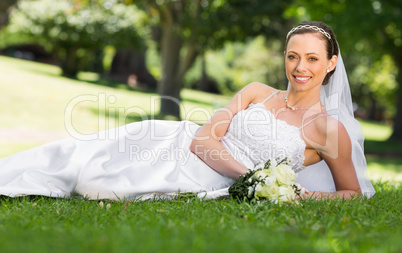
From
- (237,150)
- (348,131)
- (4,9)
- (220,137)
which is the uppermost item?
(4,9)

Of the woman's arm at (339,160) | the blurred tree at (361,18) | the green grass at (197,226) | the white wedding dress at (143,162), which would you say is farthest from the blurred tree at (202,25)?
the green grass at (197,226)

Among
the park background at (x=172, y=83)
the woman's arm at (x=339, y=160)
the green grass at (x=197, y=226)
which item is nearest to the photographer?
the green grass at (x=197, y=226)

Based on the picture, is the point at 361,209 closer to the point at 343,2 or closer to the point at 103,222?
the point at 103,222

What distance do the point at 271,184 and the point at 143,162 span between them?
1482 mm

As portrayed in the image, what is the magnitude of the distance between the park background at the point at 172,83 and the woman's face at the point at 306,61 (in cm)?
126

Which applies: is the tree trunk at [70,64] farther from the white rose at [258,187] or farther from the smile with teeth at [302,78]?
the white rose at [258,187]

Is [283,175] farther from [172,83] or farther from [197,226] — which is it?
[172,83]

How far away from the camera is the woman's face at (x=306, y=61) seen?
441 cm

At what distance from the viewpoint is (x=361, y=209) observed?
3861mm

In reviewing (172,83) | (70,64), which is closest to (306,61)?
(172,83)

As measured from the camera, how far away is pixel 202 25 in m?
14.9

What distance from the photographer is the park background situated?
3.10m

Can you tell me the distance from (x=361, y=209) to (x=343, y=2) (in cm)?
1272

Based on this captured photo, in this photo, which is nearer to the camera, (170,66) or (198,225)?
(198,225)
